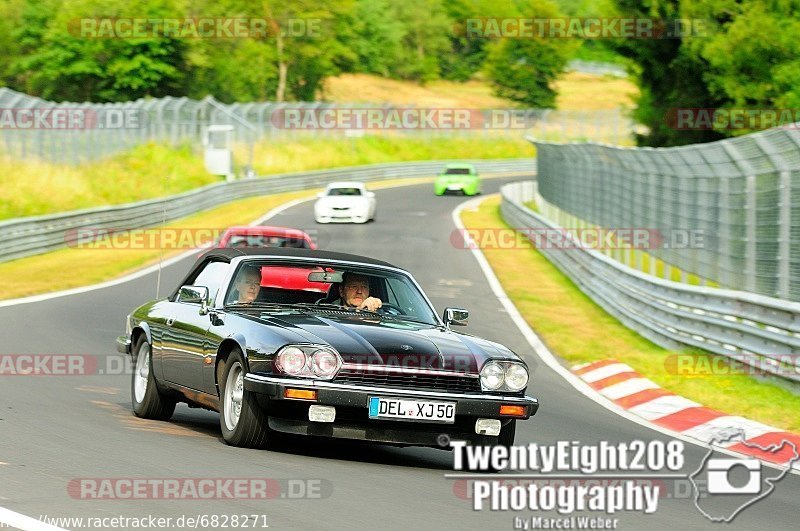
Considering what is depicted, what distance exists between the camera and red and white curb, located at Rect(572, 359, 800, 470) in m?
11.8

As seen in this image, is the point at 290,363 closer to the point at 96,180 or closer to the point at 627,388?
the point at 627,388

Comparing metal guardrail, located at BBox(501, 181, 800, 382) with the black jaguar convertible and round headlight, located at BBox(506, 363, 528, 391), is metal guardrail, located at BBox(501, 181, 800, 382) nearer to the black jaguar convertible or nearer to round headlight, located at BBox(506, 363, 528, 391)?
the black jaguar convertible

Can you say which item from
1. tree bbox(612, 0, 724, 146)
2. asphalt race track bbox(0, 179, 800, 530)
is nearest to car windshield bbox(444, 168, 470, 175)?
tree bbox(612, 0, 724, 146)

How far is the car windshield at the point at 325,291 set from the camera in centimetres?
1015

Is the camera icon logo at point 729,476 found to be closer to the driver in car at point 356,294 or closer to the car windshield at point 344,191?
the driver in car at point 356,294

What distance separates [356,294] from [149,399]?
1.92 metres

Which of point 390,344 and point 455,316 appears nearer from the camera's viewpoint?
point 390,344

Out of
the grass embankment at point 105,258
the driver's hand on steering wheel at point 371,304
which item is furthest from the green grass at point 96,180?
the driver's hand on steering wheel at point 371,304

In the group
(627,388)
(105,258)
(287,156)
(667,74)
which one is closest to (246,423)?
(627,388)

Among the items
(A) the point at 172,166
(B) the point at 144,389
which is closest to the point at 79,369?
(B) the point at 144,389

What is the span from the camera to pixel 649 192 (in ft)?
73.8

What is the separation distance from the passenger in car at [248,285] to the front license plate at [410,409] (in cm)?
173

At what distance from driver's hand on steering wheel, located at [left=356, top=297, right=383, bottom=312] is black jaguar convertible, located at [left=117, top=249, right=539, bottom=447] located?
14mm

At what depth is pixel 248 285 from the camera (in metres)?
10.2
